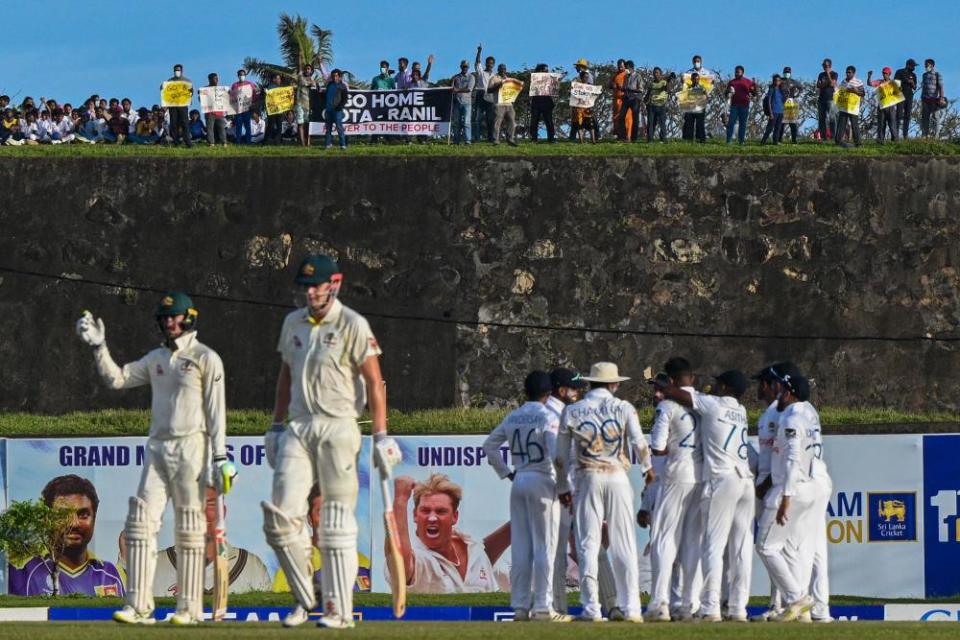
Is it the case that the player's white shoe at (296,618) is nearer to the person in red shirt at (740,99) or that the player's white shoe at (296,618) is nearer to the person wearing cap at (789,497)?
the person wearing cap at (789,497)

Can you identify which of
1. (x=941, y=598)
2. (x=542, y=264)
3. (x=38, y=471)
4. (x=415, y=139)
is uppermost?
(x=415, y=139)

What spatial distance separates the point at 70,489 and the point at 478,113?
14.7 meters

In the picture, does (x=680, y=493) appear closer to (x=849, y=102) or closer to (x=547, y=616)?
(x=547, y=616)

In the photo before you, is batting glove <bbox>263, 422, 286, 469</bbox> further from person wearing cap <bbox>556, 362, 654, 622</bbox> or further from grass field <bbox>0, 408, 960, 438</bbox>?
grass field <bbox>0, 408, 960, 438</bbox>

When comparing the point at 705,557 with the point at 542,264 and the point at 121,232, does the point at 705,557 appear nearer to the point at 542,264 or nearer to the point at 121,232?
the point at 542,264

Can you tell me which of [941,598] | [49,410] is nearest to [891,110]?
[941,598]

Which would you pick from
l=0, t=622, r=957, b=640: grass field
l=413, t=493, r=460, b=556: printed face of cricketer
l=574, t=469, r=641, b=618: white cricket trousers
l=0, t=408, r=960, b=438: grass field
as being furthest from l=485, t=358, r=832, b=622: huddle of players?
l=0, t=408, r=960, b=438: grass field

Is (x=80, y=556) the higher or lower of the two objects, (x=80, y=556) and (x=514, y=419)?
the lower

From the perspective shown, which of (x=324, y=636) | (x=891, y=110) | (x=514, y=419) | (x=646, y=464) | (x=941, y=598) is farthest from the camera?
(x=891, y=110)

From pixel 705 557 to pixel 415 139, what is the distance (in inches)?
812

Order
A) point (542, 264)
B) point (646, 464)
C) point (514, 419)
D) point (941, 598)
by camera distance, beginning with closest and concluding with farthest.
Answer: point (646, 464) < point (514, 419) < point (941, 598) < point (542, 264)

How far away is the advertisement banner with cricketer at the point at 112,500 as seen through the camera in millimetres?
22734

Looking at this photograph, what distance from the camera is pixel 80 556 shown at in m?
23.1

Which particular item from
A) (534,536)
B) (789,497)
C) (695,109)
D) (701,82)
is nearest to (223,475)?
(534,536)
